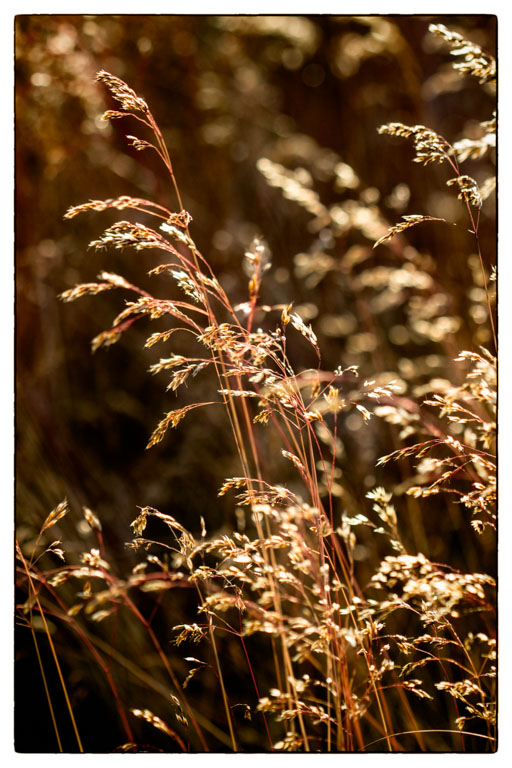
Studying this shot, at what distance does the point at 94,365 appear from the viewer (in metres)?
1.25

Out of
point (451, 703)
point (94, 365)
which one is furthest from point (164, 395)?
point (451, 703)

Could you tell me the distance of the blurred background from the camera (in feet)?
3.40

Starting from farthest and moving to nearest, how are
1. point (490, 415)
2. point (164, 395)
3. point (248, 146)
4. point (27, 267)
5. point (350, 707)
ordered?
point (248, 146), point (164, 395), point (27, 267), point (490, 415), point (350, 707)

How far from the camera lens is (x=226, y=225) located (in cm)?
134

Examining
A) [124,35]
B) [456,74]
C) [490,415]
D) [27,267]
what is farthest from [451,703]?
[124,35]

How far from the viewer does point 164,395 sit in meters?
1.21

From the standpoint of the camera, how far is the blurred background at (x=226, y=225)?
40.8 inches

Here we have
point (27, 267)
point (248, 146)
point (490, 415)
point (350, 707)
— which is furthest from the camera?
point (248, 146)

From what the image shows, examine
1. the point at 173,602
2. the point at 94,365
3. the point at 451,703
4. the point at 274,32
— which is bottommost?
the point at 451,703

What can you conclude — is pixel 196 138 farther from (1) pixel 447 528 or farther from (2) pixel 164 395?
(1) pixel 447 528

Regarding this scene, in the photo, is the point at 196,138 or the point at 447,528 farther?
the point at 196,138

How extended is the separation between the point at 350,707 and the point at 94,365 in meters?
0.84

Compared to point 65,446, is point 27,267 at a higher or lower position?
higher

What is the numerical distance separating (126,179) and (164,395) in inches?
20.2
